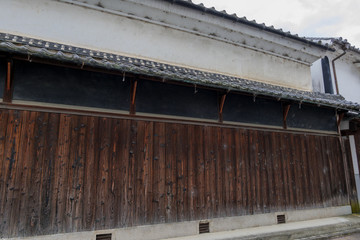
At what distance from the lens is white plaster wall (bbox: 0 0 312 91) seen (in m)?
6.14

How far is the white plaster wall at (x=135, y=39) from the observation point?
6145mm

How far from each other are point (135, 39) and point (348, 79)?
11.6 meters

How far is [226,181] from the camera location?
652 centimetres

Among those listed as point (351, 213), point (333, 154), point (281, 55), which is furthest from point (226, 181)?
point (281, 55)


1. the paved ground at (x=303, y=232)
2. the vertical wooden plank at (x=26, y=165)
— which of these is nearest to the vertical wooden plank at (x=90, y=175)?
the vertical wooden plank at (x=26, y=165)

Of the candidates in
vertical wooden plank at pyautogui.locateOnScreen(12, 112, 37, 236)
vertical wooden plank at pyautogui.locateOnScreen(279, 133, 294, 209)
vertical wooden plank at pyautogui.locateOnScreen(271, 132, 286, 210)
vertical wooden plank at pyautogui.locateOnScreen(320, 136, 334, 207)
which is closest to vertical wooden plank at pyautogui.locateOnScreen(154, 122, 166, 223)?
vertical wooden plank at pyautogui.locateOnScreen(12, 112, 37, 236)

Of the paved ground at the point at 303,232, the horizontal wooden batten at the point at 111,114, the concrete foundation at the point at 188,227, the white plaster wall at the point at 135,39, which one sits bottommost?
the paved ground at the point at 303,232

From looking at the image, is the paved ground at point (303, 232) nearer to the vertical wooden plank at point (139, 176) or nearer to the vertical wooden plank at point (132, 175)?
the vertical wooden plank at point (139, 176)

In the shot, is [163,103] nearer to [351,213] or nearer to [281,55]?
[281,55]

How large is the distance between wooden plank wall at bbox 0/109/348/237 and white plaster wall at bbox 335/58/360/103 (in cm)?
681

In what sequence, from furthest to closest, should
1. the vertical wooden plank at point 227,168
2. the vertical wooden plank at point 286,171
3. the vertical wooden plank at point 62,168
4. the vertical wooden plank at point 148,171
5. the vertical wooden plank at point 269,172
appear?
the vertical wooden plank at point 286,171
the vertical wooden plank at point 269,172
the vertical wooden plank at point 227,168
the vertical wooden plank at point 148,171
the vertical wooden plank at point 62,168

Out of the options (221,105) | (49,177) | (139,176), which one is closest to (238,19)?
(221,105)

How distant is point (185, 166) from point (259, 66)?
5361mm

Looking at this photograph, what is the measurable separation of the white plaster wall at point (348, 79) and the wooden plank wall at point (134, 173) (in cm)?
681
